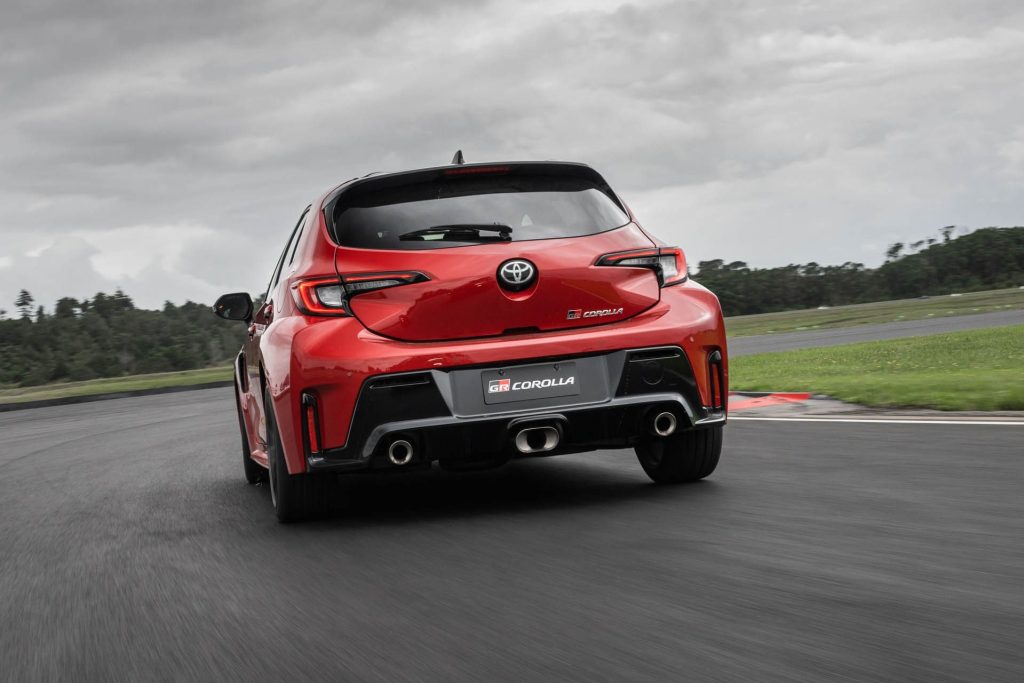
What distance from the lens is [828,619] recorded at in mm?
3213

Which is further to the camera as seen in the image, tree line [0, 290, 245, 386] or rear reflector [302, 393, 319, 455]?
tree line [0, 290, 245, 386]

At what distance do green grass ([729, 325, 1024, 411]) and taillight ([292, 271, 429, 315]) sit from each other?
6184 mm

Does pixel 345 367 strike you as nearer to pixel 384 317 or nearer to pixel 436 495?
pixel 384 317

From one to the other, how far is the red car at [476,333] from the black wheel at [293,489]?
0.4 inches

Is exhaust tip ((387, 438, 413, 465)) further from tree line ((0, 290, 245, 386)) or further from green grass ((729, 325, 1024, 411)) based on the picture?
tree line ((0, 290, 245, 386))

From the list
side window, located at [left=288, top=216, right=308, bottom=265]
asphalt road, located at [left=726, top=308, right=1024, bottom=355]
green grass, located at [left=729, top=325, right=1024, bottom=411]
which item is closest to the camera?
side window, located at [left=288, top=216, right=308, bottom=265]

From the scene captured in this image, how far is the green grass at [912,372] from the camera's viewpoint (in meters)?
10.3

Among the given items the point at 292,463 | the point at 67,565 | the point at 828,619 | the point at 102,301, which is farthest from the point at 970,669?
the point at 102,301

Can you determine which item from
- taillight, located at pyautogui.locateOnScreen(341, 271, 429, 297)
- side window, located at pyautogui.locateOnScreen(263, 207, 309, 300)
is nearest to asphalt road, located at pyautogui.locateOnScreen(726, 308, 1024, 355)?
side window, located at pyautogui.locateOnScreen(263, 207, 309, 300)

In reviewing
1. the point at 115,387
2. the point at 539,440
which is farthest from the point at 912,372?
the point at 115,387

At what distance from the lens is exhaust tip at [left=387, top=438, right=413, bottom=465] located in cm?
502

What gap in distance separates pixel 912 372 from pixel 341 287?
1280cm

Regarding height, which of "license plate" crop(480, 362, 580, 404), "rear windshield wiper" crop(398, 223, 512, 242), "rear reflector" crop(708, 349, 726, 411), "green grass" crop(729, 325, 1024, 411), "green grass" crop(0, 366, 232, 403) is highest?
"rear windshield wiper" crop(398, 223, 512, 242)

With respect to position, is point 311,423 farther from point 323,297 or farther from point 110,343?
point 110,343
